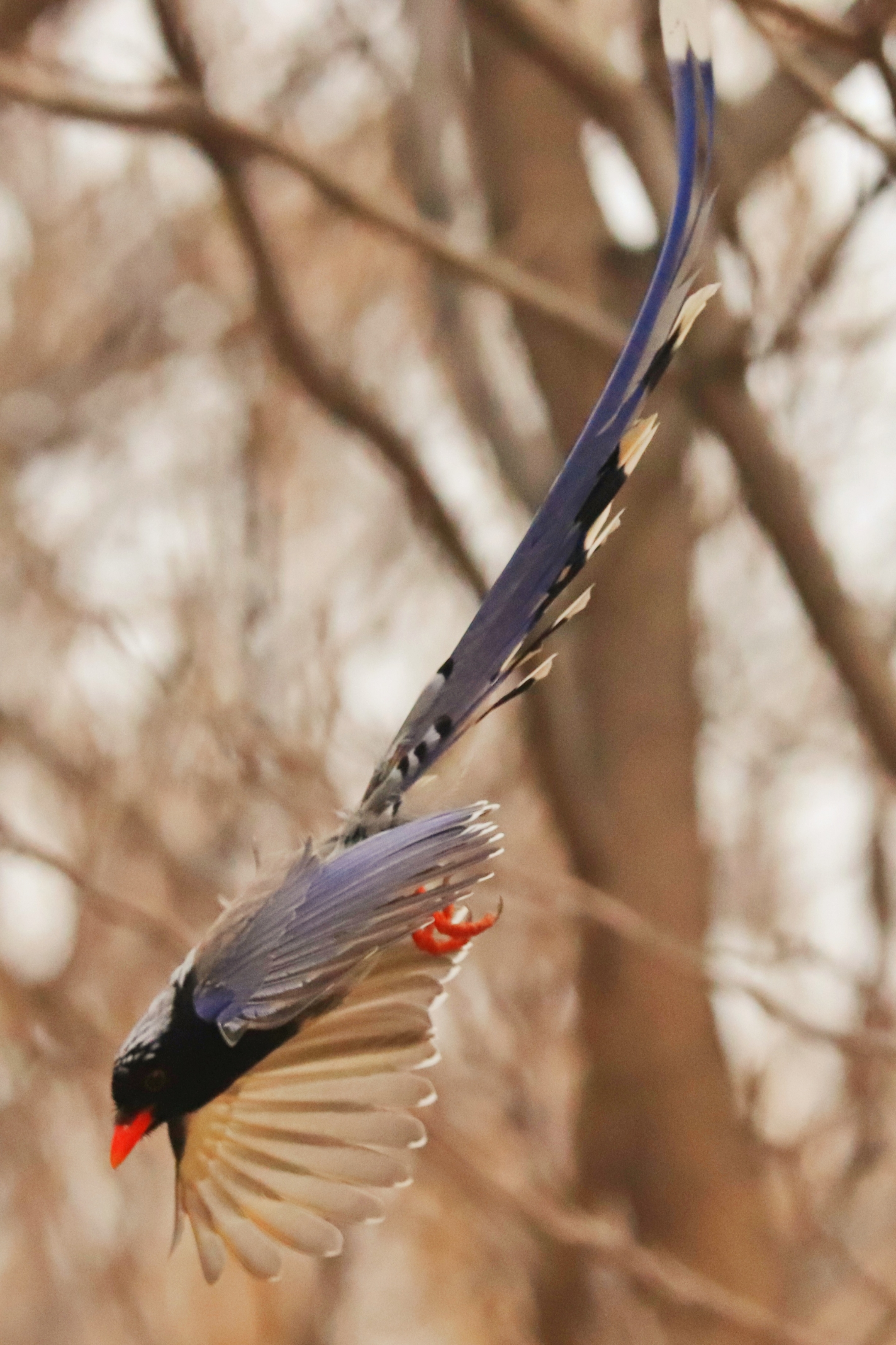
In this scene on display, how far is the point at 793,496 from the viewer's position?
1.12 meters

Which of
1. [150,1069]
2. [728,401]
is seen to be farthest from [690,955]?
[150,1069]

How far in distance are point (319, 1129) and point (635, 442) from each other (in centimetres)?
27

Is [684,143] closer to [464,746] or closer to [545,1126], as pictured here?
[464,746]

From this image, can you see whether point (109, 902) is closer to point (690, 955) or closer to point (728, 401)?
point (690, 955)

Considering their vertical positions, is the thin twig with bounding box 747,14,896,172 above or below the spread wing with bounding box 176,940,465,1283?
above

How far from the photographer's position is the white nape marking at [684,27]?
1.19 feet

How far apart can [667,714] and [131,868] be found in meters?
0.97

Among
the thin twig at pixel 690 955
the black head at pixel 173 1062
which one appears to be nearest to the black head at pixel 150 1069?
the black head at pixel 173 1062

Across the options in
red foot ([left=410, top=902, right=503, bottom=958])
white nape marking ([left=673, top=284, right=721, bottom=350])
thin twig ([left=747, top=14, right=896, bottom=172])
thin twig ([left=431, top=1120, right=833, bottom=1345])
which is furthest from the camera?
thin twig ([left=431, top=1120, right=833, bottom=1345])

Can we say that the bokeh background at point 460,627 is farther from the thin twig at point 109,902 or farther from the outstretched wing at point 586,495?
the outstretched wing at point 586,495

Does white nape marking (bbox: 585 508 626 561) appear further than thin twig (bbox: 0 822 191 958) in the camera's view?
No

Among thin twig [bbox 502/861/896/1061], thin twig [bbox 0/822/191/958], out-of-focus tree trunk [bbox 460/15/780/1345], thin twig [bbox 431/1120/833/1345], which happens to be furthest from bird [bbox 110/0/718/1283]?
out-of-focus tree trunk [bbox 460/15/780/1345]

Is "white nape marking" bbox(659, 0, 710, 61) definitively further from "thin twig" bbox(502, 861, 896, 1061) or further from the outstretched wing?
"thin twig" bbox(502, 861, 896, 1061)

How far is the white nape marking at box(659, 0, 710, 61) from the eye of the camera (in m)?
0.36
